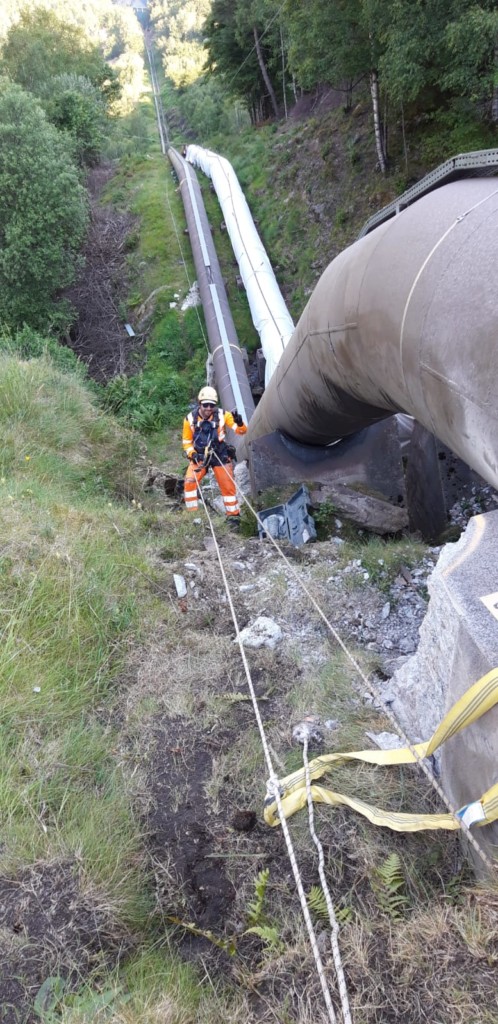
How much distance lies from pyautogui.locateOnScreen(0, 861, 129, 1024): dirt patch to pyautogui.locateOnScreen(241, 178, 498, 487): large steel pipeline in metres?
2.42

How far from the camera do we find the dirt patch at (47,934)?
206 centimetres

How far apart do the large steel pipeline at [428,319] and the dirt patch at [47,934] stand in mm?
2418

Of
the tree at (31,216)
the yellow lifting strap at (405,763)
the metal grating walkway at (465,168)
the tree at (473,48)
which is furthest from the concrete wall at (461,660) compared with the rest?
the tree at (31,216)

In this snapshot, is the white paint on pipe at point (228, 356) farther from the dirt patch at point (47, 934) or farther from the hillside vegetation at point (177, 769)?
the dirt patch at point (47, 934)

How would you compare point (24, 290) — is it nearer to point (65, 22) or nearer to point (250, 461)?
point (250, 461)

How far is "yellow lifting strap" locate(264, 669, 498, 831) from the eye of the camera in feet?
6.07

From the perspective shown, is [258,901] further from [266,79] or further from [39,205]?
[266,79]

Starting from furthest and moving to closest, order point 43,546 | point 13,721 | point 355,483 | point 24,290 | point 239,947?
point 24,290 < point 355,483 < point 43,546 < point 13,721 < point 239,947

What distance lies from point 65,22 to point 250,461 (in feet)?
106

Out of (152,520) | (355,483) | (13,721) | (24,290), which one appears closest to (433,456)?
(355,483)

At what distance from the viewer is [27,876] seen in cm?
234

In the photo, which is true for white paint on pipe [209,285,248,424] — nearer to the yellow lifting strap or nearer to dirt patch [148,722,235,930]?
dirt patch [148,722,235,930]

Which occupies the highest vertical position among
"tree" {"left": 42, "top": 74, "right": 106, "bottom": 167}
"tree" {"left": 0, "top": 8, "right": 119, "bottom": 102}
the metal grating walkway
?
"tree" {"left": 0, "top": 8, "right": 119, "bottom": 102}

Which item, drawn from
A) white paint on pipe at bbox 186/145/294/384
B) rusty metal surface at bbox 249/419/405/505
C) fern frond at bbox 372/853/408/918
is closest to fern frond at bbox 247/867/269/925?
fern frond at bbox 372/853/408/918
